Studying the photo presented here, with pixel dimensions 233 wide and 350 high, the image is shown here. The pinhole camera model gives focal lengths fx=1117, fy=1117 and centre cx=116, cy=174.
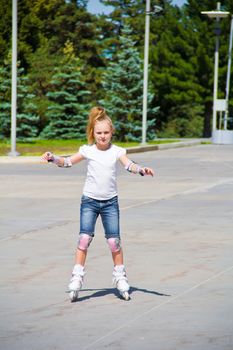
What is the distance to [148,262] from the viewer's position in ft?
38.2

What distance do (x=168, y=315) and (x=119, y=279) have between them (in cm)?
91

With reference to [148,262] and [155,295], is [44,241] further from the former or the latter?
[155,295]

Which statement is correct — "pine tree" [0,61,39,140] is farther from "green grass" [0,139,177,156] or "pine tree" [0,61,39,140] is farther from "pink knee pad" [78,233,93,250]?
"pink knee pad" [78,233,93,250]

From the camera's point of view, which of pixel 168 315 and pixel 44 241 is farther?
pixel 44 241

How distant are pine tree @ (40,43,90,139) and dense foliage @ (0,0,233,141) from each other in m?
0.05

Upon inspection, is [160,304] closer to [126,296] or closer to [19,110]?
[126,296]

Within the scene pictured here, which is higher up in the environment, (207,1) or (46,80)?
(207,1)

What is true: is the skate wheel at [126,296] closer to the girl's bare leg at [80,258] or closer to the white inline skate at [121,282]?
the white inline skate at [121,282]

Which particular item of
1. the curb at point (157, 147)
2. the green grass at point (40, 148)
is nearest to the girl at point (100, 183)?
the green grass at point (40, 148)

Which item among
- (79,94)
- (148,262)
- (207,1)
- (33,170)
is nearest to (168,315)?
(148,262)

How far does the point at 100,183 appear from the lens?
30.5ft

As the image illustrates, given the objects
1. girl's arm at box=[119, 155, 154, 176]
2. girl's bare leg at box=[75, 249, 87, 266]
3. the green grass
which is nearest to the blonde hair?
girl's arm at box=[119, 155, 154, 176]

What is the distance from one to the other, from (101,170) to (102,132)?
332mm

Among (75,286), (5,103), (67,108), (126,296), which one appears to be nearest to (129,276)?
(126,296)
